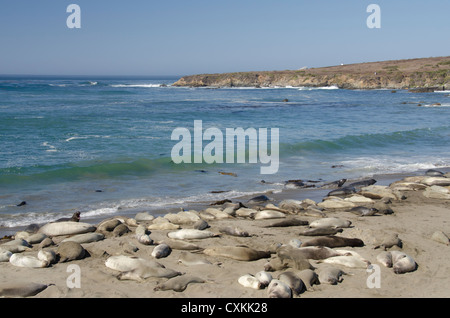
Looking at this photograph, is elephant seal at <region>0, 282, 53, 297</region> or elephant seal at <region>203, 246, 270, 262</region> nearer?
elephant seal at <region>0, 282, 53, 297</region>

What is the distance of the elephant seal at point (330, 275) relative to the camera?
18.4 ft

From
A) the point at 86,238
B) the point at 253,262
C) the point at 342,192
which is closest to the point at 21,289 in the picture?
the point at 86,238

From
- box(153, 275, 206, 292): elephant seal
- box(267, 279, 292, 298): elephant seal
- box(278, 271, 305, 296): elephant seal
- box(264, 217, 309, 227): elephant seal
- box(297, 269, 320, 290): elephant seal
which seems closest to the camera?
box(267, 279, 292, 298): elephant seal

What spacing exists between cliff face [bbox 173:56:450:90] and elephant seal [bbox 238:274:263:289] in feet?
203

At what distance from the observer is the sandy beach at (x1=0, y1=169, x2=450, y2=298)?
540cm

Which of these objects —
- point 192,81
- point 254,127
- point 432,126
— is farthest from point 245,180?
point 192,81

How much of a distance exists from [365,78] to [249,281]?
230ft

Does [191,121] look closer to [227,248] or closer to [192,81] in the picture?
[227,248]

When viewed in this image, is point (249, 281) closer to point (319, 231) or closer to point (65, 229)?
point (319, 231)

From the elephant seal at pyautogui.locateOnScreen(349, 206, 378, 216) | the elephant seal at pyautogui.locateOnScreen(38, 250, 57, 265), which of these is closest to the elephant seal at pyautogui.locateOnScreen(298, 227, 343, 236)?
the elephant seal at pyautogui.locateOnScreen(349, 206, 378, 216)

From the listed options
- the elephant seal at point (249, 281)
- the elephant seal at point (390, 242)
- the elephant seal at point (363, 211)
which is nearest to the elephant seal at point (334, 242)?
the elephant seal at point (390, 242)

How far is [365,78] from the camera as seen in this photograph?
231ft

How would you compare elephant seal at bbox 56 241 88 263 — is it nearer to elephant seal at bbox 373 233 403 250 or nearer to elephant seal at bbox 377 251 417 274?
elephant seal at bbox 377 251 417 274

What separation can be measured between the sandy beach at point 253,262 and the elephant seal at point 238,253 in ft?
0.15
